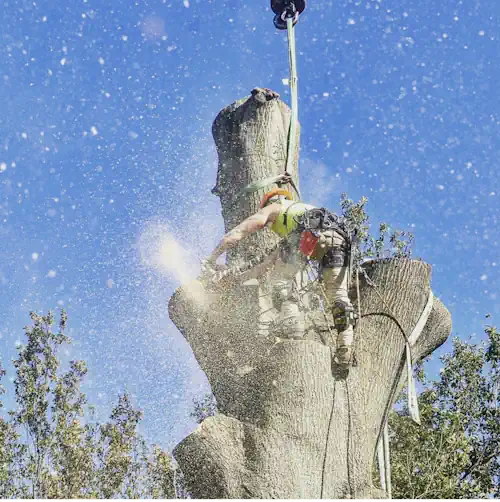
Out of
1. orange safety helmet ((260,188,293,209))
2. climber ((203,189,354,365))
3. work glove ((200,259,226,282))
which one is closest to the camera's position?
climber ((203,189,354,365))

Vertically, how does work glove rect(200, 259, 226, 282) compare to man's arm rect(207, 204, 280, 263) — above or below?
below

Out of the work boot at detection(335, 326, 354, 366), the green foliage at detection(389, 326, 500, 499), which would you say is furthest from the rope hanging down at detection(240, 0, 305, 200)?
the green foliage at detection(389, 326, 500, 499)

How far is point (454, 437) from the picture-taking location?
487 inches

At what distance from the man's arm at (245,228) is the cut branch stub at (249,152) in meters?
0.67

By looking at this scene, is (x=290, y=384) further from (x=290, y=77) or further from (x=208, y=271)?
(x=290, y=77)

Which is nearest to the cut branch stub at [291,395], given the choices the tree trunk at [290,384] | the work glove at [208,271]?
the tree trunk at [290,384]

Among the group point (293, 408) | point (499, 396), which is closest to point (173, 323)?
point (293, 408)

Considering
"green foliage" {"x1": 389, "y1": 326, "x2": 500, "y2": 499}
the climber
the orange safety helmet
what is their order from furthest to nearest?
"green foliage" {"x1": 389, "y1": 326, "x2": 500, "y2": 499} < the orange safety helmet < the climber

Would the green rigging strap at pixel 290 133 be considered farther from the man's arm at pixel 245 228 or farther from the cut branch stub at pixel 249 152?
the man's arm at pixel 245 228

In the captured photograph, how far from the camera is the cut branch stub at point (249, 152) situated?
5.71 m

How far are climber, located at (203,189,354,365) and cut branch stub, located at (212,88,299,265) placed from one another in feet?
2.14

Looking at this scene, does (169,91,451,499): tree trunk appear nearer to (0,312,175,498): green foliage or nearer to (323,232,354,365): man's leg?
(323,232,354,365): man's leg

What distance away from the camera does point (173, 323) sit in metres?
4.87

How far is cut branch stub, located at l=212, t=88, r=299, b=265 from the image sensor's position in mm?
5707
